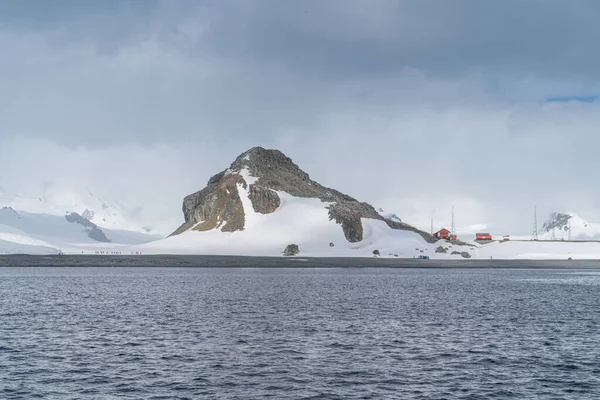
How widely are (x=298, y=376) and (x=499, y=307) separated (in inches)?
2054

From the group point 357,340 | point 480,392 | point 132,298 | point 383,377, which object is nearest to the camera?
point 480,392

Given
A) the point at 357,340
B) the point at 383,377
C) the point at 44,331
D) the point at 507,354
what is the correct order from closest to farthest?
the point at 383,377 < the point at 507,354 < the point at 357,340 < the point at 44,331

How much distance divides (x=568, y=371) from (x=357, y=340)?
18370 millimetres

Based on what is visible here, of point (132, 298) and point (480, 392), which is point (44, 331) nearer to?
point (132, 298)

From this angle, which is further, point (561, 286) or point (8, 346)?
point (561, 286)

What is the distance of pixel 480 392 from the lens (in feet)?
136

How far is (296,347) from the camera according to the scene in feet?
184

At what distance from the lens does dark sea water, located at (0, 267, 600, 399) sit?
138ft

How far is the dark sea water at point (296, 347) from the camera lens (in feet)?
138

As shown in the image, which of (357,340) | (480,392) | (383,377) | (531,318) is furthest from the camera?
(531,318)

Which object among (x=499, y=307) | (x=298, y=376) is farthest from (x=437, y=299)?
(x=298, y=376)

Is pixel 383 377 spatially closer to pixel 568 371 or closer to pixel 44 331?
pixel 568 371

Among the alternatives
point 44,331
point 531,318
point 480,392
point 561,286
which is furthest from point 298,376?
point 561,286

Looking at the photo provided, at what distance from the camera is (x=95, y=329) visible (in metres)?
65.7
